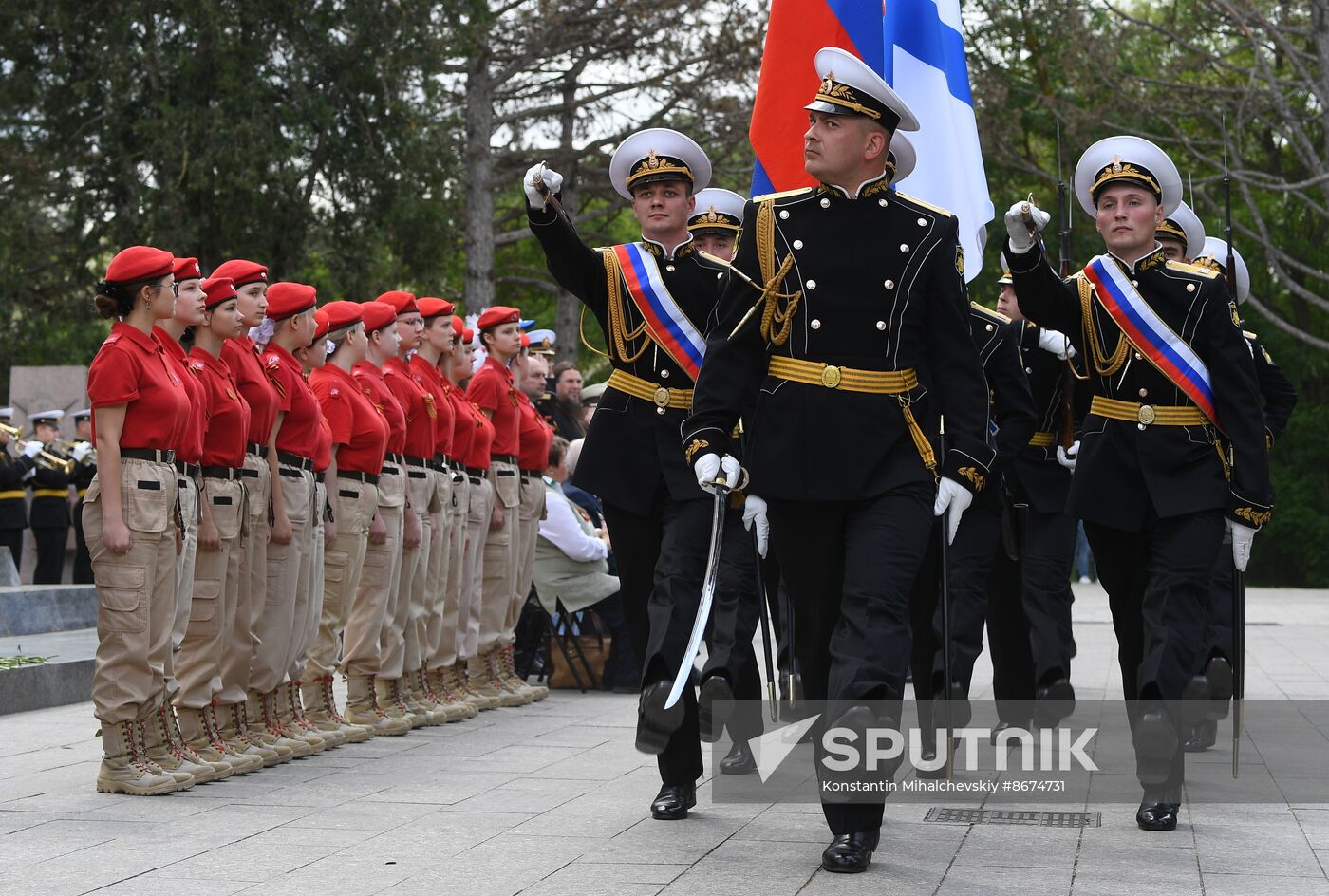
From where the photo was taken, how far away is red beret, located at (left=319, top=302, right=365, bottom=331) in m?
9.38

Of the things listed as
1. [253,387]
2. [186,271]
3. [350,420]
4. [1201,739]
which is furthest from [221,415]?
[1201,739]

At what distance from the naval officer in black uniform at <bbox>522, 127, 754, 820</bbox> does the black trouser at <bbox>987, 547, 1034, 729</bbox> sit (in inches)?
125

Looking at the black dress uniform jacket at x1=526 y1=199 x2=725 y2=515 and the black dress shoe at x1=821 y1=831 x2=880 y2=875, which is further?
the black dress uniform jacket at x1=526 y1=199 x2=725 y2=515

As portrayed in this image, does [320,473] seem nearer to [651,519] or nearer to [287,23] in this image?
[651,519]

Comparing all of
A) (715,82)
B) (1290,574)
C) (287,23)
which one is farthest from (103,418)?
(1290,574)

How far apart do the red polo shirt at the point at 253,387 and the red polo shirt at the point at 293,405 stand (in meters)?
0.12

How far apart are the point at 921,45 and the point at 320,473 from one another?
454 centimetres

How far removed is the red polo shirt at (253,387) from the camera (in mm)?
8117

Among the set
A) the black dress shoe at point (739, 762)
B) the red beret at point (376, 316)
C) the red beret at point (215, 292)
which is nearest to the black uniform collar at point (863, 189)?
the black dress shoe at point (739, 762)

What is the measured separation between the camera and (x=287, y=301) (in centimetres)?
881

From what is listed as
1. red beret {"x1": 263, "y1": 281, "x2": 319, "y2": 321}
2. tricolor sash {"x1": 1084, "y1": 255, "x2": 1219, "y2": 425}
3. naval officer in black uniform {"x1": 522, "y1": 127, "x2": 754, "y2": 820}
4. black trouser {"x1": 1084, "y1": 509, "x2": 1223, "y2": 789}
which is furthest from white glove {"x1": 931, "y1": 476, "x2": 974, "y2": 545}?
red beret {"x1": 263, "y1": 281, "x2": 319, "y2": 321}

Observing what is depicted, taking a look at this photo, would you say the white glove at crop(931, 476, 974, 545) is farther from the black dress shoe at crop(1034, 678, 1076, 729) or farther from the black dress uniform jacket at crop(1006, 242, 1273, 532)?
the black dress shoe at crop(1034, 678, 1076, 729)

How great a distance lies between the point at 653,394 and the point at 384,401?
3080 mm

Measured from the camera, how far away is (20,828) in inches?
251
